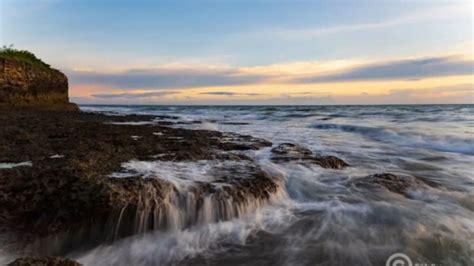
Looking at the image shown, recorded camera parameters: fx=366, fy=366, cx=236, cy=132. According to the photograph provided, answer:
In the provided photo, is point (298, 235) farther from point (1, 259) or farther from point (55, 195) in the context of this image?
point (1, 259)

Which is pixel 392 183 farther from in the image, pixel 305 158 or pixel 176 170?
pixel 176 170

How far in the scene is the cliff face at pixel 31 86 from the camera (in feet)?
60.8

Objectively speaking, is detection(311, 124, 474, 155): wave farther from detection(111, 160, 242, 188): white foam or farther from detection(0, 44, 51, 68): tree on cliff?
detection(0, 44, 51, 68): tree on cliff

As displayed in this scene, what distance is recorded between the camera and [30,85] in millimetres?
20281

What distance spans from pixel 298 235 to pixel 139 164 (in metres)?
2.66

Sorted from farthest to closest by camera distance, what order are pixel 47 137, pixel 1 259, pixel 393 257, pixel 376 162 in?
pixel 376 162 → pixel 47 137 → pixel 393 257 → pixel 1 259

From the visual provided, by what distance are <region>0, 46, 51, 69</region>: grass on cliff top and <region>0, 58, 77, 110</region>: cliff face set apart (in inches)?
12.7

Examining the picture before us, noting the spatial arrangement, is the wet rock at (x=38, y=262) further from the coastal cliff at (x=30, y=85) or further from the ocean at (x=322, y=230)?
the coastal cliff at (x=30, y=85)

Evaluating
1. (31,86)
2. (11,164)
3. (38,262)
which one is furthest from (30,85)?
(38,262)

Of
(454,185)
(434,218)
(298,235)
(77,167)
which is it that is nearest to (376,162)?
(454,185)

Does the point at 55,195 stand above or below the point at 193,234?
above

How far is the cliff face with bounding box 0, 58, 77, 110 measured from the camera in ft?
60.8

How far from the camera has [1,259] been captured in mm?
3305

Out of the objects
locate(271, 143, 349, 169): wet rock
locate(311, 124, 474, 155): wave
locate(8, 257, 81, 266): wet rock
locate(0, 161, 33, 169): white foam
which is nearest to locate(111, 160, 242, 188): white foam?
locate(0, 161, 33, 169): white foam
